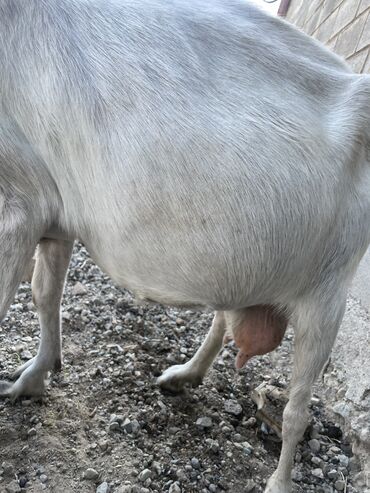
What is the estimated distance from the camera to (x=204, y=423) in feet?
6.60

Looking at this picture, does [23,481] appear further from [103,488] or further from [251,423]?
[251,423]

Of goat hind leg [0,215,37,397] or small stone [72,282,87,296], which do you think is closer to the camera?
goat hind leg [0,215,37,397]

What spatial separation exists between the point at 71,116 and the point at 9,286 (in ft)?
1.64

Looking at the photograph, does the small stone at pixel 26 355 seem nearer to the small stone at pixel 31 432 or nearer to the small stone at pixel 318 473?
the small stone at pixel 31 432

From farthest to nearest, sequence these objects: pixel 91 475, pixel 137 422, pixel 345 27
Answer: pixel 345 27 < pixel 137 422 < pixel 91 475

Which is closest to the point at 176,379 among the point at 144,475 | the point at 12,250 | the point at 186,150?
the point at 144,475

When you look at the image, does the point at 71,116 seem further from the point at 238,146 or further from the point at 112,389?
the point at 112,389

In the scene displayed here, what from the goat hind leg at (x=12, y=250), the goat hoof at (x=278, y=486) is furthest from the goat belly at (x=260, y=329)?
the goat hind leg at (x=12, y=250)

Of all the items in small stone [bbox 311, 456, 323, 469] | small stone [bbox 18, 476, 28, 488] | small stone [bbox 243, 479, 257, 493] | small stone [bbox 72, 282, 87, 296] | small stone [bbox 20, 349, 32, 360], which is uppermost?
small stone [bbox 311, 456, 323, 469]

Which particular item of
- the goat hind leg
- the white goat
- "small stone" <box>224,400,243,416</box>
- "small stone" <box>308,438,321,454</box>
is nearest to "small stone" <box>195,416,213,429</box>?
"small stone" <box>224,400,243,416</box>

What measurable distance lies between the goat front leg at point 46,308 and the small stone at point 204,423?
1.89ft

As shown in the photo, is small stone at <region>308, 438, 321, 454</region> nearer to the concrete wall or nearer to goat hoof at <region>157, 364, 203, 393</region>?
goat hoof at <region>157, 364, 203, 393</region>

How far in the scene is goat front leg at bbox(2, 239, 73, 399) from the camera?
1.98m

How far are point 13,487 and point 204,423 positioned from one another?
2.26 feet
